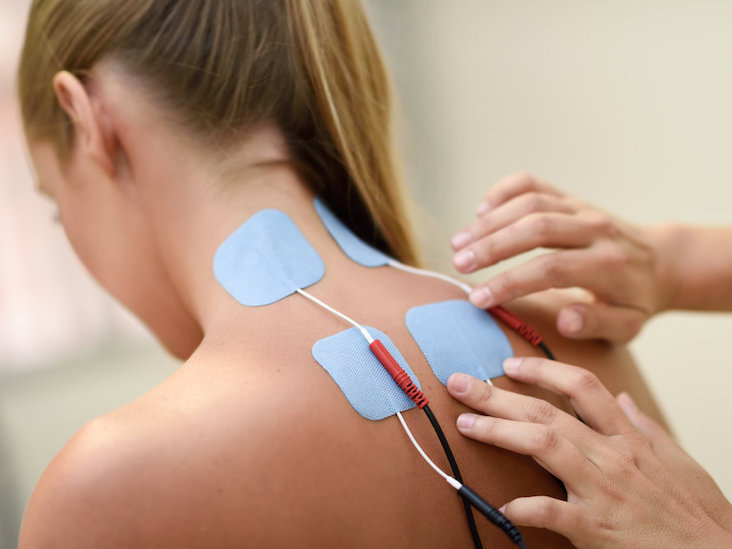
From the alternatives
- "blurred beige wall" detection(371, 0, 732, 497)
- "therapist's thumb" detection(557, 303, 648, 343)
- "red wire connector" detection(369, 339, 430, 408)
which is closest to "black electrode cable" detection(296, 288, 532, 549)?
"red wire connector" detection(369, 339, 430, 408)

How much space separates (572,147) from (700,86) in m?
0.49

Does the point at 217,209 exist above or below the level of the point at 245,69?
below

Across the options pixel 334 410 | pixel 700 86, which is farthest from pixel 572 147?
pixel 334 410

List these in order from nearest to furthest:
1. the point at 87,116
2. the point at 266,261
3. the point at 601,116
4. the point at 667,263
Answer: the point at 266,261 → the point at 87,116 → the point at 667,263 → the point at 601,116

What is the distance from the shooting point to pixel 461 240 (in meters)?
0.97

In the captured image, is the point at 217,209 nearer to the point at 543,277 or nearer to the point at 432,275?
the point at 432,275

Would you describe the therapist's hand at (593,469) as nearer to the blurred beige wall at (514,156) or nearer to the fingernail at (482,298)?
the fingernail at (482,298)

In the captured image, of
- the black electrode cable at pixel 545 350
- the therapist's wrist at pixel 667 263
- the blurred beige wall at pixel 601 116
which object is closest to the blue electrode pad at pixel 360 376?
the black electrode cable at pixel 545 350

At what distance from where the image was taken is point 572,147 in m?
2.51

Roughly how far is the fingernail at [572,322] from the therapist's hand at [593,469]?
0.14m

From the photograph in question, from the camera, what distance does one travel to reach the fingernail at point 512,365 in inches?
31.6

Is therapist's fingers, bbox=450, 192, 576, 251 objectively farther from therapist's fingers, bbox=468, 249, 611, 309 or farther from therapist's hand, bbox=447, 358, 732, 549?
therapist's hand, bbox=447, 358, 732, 549

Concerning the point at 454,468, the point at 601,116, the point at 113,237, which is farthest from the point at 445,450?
the point at 601,116

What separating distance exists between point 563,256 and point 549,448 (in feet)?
1.07
